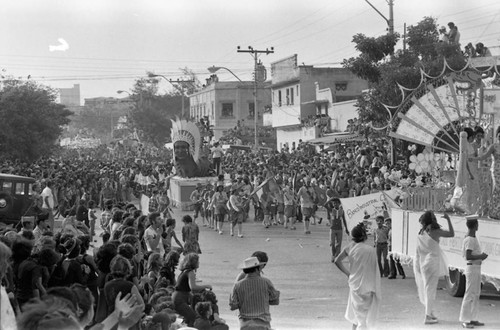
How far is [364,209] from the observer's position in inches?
797

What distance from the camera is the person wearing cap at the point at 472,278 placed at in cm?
1206

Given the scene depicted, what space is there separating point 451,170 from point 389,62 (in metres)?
15.7

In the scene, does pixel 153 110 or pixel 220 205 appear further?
pixel 153 110

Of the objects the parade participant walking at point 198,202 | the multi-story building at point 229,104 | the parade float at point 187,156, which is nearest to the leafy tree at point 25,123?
the parade float at point 187,156

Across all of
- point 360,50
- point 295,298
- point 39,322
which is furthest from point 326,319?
point 360,50

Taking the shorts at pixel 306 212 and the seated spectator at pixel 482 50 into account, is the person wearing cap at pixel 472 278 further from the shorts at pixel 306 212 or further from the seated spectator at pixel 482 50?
the seated spectator at pixel 482 50

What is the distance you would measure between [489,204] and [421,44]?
63.3ft

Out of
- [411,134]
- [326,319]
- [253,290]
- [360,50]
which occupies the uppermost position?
[360,50]

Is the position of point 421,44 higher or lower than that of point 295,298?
higher

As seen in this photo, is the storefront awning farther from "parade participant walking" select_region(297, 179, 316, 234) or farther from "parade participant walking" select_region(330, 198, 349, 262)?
Result: "parade participant walking" select_region(330, 198, 349, 262)

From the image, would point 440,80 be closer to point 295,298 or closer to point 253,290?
point 295,298

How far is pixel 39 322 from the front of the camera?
4.48 m

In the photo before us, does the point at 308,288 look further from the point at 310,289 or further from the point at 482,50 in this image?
the point at 482,50

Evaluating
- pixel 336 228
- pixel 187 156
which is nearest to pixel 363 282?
pixel 336 228
